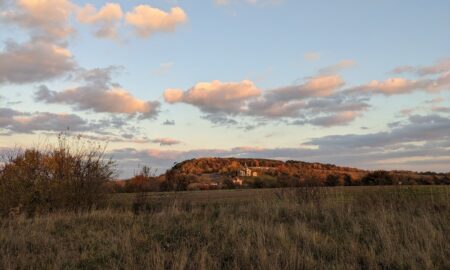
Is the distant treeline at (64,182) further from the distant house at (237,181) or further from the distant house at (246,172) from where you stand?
the distant house at (246,172)

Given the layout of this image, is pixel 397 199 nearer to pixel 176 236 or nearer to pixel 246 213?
pixel 246 213

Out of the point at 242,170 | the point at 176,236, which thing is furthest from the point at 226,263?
the point at 242,170

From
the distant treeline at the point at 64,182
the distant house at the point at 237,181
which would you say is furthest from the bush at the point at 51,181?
the distant house at the point at 237,181

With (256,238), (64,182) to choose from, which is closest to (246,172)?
(64,182)

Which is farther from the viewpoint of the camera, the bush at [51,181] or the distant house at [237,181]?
the distant house at [237,181]

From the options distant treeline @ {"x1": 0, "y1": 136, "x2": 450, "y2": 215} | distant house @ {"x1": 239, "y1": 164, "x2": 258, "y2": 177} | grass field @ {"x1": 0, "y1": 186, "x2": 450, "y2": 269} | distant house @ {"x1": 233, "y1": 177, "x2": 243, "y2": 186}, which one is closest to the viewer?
grass field @ {"x1": 0, "y1": 186, "x2": 450, "y2": 269}

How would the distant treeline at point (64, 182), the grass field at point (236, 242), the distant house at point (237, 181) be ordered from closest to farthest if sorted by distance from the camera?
the grass field at point (236, 242) < the distant treeline at point (64, 182) < the distant house at point (237, 181)

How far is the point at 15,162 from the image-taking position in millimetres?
20188

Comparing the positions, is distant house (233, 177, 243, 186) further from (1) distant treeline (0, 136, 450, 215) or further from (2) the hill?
(1) distant treeline (0, 136, 450, 215)

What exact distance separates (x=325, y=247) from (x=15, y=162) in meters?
17.1

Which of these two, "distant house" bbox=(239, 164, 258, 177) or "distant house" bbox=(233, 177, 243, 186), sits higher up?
"distant house" bbox=(239, 164, 258, 177)

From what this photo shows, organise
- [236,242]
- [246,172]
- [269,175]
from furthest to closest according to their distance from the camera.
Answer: [246,172] → [269,175] → [236,242]

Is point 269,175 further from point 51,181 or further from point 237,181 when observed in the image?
point 51,181

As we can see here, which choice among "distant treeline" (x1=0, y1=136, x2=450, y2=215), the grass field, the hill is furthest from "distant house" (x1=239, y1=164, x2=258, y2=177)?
the grass field
